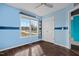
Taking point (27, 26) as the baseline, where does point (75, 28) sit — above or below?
below

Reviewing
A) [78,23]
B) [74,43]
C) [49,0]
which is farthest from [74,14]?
[49,0]

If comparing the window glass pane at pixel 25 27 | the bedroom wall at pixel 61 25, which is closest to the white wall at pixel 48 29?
the bedroom wall at pixel 61 25

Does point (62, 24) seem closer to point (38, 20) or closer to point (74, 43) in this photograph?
point (74, 43)

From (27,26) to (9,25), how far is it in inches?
58.2

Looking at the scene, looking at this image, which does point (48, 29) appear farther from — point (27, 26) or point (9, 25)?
point (9, 25)

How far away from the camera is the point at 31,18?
17.0ft

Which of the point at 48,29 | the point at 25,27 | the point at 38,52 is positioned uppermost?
the point at 25,27

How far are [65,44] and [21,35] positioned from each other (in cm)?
191

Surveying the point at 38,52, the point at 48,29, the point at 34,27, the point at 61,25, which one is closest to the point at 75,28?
the point at 61,25

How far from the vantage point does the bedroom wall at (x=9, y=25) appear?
334 centimetres

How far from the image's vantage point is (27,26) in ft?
16.4

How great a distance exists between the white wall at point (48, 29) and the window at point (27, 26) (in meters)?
0.52

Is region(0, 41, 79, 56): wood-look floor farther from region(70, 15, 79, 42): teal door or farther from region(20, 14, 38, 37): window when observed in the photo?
region(20, 14, 38, 37): window

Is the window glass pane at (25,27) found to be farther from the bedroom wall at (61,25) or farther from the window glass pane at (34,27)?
the bedroom wall at (61,25)
